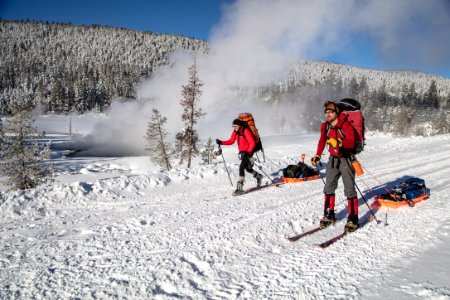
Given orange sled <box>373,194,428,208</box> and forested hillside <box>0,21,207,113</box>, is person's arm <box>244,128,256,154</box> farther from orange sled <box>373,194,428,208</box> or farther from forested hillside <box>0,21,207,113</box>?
forested hillside <box>0,21,207,113</box>

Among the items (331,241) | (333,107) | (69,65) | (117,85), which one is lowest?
(331,241)

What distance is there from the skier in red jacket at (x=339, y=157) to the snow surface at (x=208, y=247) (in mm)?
251

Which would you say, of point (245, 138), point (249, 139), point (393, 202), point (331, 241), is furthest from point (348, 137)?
point (245, 138)

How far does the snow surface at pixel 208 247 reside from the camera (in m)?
Answer: 3.48

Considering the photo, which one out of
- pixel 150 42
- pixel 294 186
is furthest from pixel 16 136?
pixel 150 42

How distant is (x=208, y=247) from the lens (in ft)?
15.2

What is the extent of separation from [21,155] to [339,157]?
19836 millimetres

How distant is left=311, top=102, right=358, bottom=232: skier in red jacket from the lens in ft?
17.1

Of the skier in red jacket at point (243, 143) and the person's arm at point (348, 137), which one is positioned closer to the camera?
the person's arm at point (348, 137)

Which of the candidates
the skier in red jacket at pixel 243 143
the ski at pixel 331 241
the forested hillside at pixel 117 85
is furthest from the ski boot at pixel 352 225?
the forested hillside at pixel 117 85

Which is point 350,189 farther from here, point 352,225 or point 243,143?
point 243,143

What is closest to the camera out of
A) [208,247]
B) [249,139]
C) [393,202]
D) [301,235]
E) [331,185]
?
[208,247]

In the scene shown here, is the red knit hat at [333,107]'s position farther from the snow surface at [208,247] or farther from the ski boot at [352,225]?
the snow surface at [208,247]

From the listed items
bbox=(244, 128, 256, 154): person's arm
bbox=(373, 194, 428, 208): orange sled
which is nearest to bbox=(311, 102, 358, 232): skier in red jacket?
bbox=(373, 194, 428, 208): orange sled
